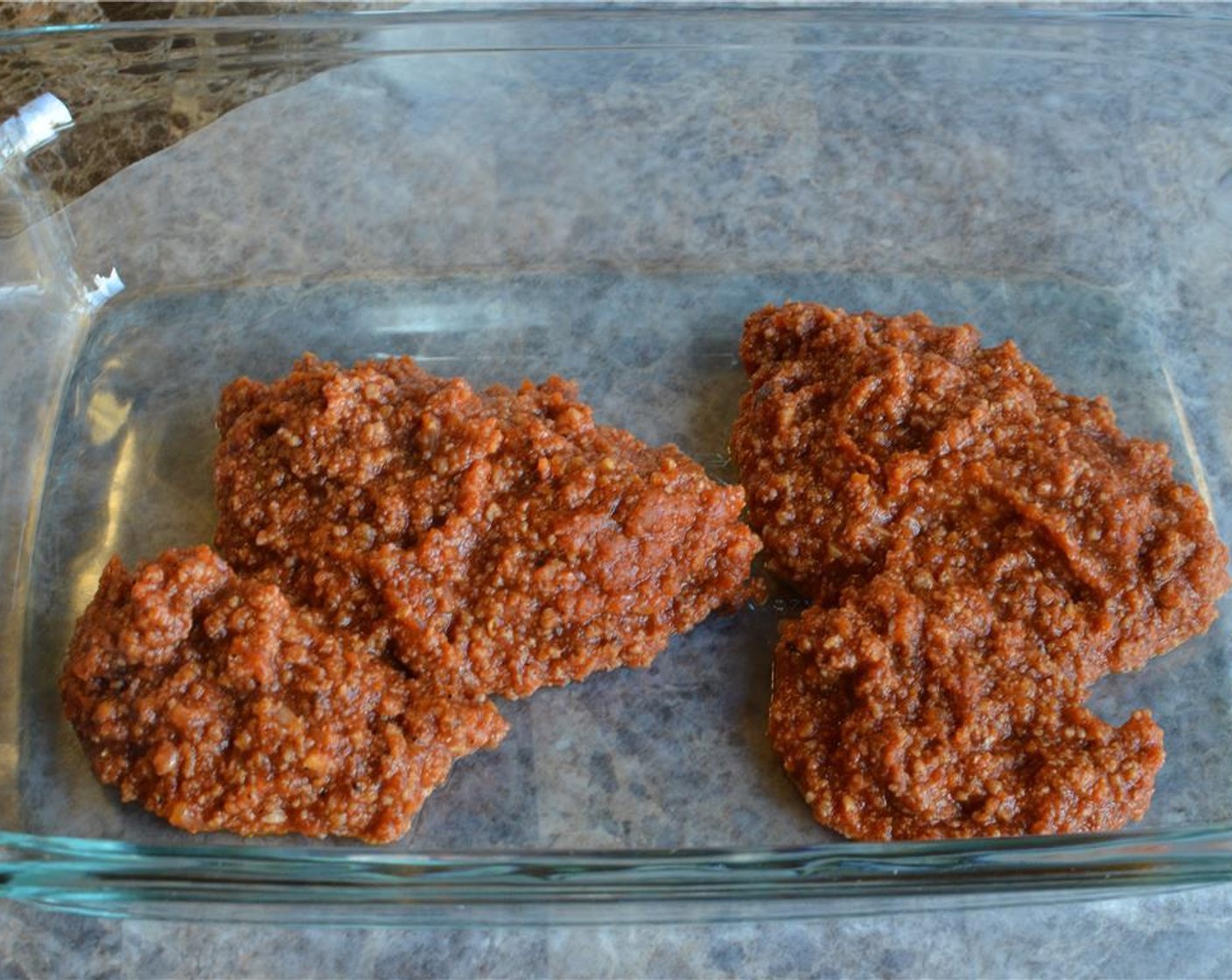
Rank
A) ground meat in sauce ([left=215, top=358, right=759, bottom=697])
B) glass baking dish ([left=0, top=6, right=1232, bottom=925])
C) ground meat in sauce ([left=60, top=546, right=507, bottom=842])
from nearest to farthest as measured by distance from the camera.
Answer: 1. ground meat in sauce ([left=60, top=546, right=507, bottom=842])
2. ground meat in sauce ([left=215, top=358, right=759, bottom=697])
3. glass baking dish ([left=0, top=6, right=1232, bottom=925])

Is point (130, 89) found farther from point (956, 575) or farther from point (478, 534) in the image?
point (956, 575)

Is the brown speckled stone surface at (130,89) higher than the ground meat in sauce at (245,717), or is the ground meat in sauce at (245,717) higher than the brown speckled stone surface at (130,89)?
the brown speckled stone surface at (130,89)

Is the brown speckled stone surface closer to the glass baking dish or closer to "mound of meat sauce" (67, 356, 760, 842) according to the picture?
the glass baking dish

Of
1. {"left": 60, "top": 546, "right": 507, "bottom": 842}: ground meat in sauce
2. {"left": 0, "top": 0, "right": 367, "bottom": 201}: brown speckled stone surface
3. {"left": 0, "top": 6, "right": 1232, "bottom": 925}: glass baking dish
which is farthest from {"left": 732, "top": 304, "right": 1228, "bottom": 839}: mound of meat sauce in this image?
{"left": 0, "top": 0, "right": 367, "bottom": 201}: brown speckled stone surface

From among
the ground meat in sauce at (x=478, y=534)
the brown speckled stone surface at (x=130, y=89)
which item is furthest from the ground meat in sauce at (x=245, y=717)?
the brown speckled stone surface at (x=130, y=89)

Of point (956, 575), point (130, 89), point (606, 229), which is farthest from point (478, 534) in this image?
point (130, 89)

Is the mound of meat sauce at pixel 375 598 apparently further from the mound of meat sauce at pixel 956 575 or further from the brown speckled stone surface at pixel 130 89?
the brown speckled stone surface at pixel 130 89

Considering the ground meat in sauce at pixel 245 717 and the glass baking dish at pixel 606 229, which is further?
the glass baking dish at pixel 606 229
